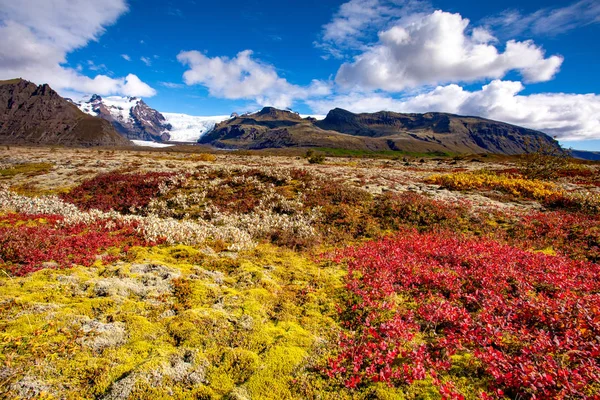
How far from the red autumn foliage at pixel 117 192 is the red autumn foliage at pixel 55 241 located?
4929 millimetres

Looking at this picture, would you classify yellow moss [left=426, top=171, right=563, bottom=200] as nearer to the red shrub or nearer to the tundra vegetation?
the red shrub

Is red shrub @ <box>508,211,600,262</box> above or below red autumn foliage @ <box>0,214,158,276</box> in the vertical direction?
above

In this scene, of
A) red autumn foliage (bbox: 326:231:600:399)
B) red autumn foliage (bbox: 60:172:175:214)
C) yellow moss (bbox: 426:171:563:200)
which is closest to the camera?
red autumn foliage (bbox: 326:231:600:399)

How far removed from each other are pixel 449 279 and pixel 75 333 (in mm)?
10843

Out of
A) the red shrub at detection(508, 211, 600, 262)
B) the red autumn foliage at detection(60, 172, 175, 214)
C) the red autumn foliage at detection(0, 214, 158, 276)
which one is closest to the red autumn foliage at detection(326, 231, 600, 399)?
the red shrub at detection(508, 211, 600, 262)

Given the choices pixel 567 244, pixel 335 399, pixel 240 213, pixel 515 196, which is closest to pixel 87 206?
pixel 240 213

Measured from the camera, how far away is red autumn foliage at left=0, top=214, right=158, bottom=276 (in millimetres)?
9195

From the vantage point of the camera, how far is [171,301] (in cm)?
774

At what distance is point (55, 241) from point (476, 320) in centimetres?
1472

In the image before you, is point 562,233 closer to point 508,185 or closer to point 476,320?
point 476,320

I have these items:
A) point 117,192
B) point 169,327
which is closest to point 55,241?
point 169,327

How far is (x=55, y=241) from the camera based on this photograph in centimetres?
1070

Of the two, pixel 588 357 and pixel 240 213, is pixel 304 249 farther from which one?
pixel 588 357

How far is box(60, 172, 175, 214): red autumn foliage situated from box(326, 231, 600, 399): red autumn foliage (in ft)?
52.2
